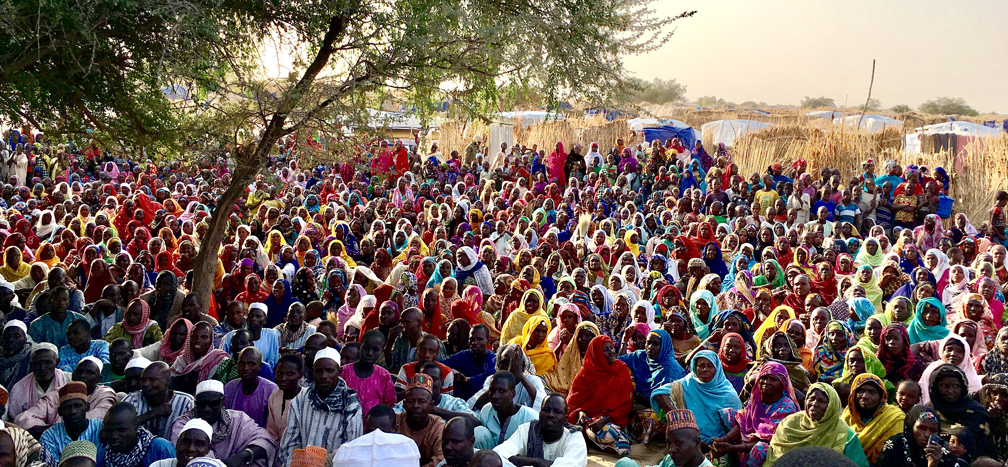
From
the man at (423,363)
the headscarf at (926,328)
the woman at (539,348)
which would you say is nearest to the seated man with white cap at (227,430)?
the man at (423,363)

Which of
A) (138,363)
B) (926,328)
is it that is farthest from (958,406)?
(138,363)

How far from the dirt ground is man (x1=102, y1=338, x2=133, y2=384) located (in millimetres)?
3596

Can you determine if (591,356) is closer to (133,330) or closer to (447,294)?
(447,294)

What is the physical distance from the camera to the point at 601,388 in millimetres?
6836

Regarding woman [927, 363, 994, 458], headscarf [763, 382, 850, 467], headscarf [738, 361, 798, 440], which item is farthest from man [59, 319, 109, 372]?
woman [927, 363, 994, 458]

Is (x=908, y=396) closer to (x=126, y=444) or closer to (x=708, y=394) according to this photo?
(x=708, y=394)

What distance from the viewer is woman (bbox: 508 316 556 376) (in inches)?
286

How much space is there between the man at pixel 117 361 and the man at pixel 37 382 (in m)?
0.36

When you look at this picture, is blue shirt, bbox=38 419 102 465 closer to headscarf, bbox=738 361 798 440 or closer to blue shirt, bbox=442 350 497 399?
blue shirt, bbox=442 350 497 399

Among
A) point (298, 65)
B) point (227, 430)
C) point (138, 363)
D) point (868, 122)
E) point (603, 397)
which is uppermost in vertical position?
point (298, 65)

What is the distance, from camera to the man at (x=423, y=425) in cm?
483

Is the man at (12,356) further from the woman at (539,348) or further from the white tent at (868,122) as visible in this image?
the white tent at (868,122)

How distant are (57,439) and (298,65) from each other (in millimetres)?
3864

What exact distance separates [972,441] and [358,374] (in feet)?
12.1
